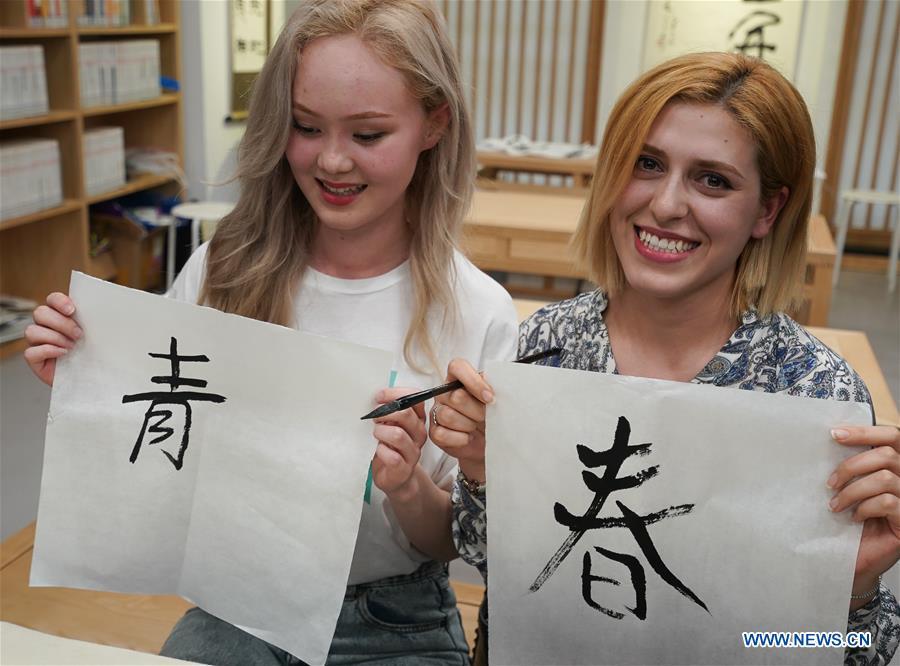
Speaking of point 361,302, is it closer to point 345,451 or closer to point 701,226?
point 345,451

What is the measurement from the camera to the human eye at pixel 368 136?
1150mm

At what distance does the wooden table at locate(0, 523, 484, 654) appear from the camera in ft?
5.04

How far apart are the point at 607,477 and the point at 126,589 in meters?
0.62

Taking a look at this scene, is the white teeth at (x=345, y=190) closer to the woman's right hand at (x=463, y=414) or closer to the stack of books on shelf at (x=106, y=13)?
the woman's right hand at (x=463, y=414)

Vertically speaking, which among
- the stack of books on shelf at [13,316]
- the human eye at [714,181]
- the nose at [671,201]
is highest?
the human eye at [714,181]

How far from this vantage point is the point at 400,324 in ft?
4.23

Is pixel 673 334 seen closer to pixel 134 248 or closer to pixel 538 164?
pixel 134 248

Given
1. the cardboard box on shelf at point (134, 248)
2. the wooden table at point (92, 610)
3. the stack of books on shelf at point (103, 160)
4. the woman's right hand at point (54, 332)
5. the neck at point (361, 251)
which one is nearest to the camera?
the woman's right hand at point (54, 332)

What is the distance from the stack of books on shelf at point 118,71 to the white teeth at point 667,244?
12.4ft

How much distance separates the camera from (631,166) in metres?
1.06

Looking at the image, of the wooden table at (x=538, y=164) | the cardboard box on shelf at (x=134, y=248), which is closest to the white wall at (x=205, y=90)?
the cardboard box on shelf at (x=134, y=248)

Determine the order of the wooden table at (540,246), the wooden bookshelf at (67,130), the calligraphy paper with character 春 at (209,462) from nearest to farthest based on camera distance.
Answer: the calligraphy paper with character 春 at (209,462)
the wooden table at (540,246)
the wooden bookshelf at (67,130)

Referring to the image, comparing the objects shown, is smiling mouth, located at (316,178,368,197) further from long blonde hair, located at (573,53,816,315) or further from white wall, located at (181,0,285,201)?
white wall, located at (181,0,285,201)

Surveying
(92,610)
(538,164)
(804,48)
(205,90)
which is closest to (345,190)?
(92,610)
